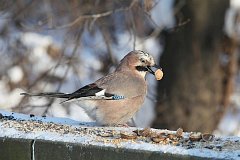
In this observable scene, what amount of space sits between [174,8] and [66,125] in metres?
5.17

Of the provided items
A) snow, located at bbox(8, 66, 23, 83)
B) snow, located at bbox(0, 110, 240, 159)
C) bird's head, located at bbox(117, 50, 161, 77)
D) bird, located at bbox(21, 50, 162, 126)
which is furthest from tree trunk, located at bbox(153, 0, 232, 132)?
snow, located at bbox(0, 110, 240, 159)

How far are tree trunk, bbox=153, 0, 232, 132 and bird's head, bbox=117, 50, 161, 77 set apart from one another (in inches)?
167

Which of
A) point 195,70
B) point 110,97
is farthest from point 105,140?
point 195,70

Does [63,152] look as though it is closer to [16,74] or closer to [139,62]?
[139,62]

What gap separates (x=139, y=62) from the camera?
17.1 ft

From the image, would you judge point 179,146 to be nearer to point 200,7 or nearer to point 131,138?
point 131,138

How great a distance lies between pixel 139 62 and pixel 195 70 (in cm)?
435

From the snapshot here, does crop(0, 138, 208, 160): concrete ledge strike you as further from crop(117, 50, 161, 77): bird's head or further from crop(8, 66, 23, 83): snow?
crop(8, 66, 23, 83): snow

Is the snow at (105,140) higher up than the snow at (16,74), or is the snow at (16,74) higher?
the snow at (16,74)

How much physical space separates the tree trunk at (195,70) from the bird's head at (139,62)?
425 centimetres

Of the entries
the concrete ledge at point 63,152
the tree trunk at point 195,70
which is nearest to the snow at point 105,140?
the concrete ledge at point 63,152

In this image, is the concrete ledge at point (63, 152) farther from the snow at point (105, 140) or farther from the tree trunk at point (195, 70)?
the tree trunk at point (195, 70)

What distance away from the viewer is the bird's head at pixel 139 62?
17.1ft

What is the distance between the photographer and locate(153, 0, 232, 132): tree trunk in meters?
9.44
